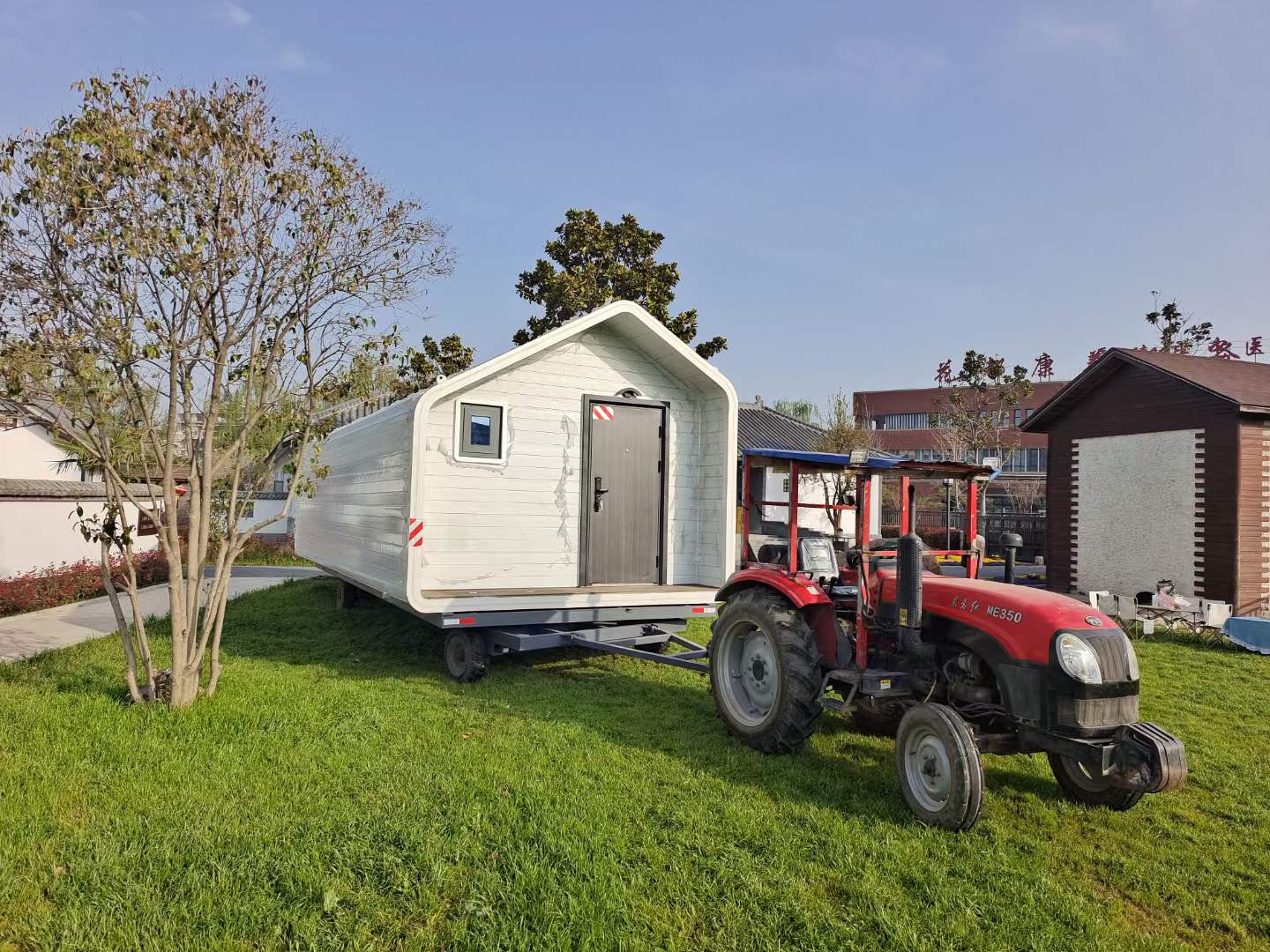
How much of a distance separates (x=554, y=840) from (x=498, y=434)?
479cm

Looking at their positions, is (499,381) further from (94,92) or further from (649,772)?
(649,772)

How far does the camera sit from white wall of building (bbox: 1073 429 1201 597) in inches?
522

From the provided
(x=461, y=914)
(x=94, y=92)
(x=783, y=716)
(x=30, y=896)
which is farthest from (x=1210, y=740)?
(x=94, y=92)

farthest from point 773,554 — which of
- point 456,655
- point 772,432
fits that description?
point 772,432

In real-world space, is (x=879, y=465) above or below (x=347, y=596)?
above

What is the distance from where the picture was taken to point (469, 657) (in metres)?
7.68

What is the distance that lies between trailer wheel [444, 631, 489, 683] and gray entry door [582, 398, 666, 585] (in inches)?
52.8

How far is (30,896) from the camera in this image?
3381 millimetres

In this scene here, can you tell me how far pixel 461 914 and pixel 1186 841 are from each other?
12.7ft

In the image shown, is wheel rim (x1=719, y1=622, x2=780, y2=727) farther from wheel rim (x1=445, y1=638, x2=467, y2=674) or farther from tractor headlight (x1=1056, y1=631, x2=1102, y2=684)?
wheel rim (x1=445, y1=638, x2=467, y2=674)

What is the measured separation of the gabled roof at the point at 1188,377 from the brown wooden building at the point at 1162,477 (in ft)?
0.09

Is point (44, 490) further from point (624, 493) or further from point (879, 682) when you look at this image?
point (879, 682)

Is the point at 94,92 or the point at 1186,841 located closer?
the point at 1186,841

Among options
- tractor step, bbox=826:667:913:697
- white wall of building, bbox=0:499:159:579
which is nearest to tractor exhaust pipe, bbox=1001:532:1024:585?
tractor step, bbox=826:667:913:697
